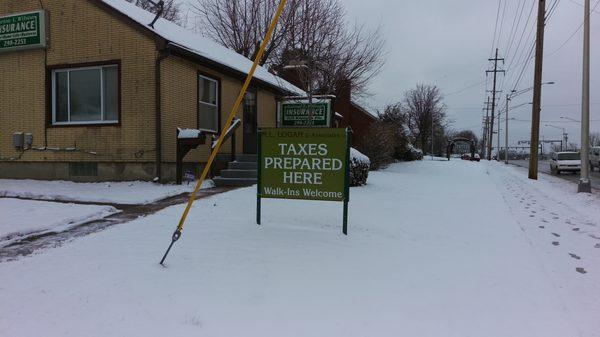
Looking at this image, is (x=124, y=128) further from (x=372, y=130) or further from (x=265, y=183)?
(x=372, y=130)

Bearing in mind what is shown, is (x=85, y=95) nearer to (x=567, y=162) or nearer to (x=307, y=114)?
(x=307, y=114)

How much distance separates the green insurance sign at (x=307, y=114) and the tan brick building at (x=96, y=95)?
2.67m

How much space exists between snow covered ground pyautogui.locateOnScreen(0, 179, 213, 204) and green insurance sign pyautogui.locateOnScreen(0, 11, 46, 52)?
3598mm

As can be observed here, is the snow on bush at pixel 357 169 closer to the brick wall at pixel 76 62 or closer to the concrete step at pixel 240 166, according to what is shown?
the concrete step at pixel 240 166

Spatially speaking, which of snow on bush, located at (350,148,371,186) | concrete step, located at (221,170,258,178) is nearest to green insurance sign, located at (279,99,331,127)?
snow on bush, located at (350,148,371,186)

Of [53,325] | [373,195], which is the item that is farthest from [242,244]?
[373,195]

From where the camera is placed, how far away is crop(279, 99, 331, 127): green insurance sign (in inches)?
414

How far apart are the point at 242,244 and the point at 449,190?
8076 mm

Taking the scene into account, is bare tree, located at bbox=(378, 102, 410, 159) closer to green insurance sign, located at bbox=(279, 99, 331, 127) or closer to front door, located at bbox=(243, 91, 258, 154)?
front door, located at bbox=(243, 91, 258, 154)

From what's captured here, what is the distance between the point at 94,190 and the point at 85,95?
2.98 meters

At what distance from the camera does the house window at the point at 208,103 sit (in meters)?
12.4

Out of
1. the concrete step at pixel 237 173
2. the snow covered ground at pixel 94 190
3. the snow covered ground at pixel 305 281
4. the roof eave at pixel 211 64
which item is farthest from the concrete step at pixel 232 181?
the snow covered ground at pixel 305 281

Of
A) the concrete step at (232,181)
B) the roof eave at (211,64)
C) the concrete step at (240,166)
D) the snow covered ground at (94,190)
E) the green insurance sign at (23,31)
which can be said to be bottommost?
the snow covered ground at (94,190)

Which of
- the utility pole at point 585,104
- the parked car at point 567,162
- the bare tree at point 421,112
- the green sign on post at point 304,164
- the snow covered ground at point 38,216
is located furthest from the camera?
the bare tree at point 421,112
